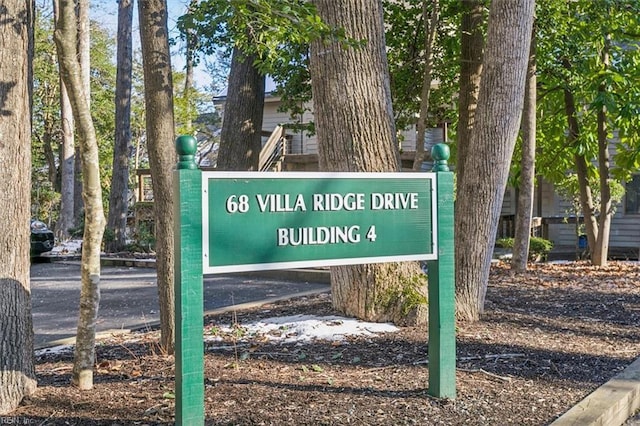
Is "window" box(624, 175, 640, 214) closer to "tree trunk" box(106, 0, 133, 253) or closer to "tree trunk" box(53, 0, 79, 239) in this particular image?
"tree trunk" box(106, 0, 133, 253)

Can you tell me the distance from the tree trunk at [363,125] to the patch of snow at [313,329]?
194 mm

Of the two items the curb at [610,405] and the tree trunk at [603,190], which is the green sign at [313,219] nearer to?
the curb at [610,405]

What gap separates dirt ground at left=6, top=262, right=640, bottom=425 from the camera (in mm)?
4008

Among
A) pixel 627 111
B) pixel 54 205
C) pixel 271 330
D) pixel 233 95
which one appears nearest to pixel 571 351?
pixel 271 330

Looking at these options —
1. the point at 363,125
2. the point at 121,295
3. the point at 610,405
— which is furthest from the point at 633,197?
the point at 610,405

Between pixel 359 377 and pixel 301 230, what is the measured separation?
4.89 ft

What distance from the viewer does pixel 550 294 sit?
30.4ft

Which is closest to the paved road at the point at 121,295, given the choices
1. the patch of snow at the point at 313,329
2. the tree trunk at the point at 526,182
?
the patch of snow at the point at 313,329

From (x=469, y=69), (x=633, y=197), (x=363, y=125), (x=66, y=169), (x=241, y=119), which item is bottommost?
(x=633, y=197)

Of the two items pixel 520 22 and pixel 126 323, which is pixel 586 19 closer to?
pixel 520 22

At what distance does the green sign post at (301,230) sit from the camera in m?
3.39

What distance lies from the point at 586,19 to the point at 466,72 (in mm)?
3467

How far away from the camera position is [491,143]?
6.80m

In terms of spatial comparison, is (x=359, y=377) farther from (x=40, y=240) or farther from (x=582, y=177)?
(x=40, y=240)
